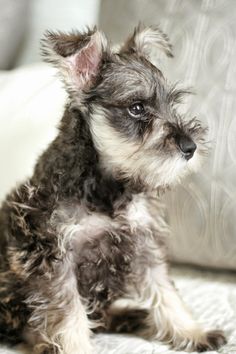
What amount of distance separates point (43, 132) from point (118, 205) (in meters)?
0.73

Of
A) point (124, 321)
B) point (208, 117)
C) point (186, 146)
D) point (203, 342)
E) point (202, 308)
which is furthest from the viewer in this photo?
point (208, 117)

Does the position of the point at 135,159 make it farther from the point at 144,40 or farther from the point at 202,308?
the point at 202,308

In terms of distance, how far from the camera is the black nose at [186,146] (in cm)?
161

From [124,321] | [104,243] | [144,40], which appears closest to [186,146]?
[104,243]

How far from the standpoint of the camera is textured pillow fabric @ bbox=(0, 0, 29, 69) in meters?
2.54

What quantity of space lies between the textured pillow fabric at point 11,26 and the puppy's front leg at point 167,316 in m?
1.25

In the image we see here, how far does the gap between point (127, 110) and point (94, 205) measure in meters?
0.26

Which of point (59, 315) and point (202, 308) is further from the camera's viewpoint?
point (202, 308)

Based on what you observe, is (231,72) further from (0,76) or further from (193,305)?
(0,76)

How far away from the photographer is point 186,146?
1.61 meters

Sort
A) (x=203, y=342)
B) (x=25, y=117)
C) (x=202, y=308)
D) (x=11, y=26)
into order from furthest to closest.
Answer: (x=11, y=26) < (x=25, y=117) < (x=202, y=308) < (x=203, y=342)

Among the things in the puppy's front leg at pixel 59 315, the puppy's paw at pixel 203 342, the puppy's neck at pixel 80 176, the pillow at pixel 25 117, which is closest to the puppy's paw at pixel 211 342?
the puppy's paw at pixel 203 342

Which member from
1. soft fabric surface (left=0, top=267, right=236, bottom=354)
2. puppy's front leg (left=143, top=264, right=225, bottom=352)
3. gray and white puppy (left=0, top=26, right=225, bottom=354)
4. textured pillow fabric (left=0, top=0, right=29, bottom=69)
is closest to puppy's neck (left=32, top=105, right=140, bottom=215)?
gray and white puppy (left=0, top=26, right=225, bottom=354)

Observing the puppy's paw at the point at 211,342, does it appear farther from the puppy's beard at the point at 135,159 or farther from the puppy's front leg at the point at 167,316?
the puppy's beard at the point at 135,159
